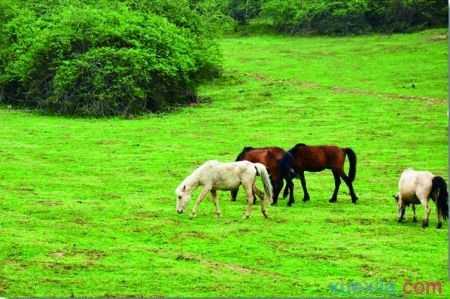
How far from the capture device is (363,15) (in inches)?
2613

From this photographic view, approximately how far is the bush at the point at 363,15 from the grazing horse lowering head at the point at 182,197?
4751 centimetres

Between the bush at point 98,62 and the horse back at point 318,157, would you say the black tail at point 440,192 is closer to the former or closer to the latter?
the horse back at point 318,157

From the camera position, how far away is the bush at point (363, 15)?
2566 inches

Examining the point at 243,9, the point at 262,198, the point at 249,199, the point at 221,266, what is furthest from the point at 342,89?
the point at 243,9

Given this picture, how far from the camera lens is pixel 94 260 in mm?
15586

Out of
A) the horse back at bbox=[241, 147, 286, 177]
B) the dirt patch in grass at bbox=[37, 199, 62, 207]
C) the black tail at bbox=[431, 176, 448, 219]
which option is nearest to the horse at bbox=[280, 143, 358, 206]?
the horse back at bbox=[241, 147, 286, 177]

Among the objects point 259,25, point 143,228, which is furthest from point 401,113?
point 259,25

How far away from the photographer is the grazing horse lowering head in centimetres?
1977

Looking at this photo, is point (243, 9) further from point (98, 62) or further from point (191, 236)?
point (191, 236)

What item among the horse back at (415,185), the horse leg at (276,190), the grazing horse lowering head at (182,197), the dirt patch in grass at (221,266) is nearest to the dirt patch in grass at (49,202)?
the grazing horse lowering head at (182,197)

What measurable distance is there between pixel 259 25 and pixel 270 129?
38564mm

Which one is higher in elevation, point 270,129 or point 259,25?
point 259,25

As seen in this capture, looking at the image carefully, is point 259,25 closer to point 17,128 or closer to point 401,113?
point 401,113

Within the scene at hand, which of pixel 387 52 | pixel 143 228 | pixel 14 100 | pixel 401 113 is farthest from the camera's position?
pixel 387 52
